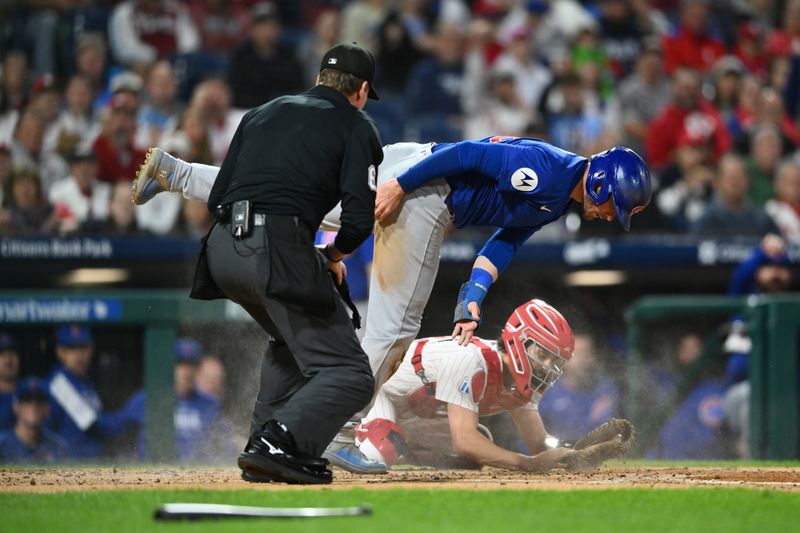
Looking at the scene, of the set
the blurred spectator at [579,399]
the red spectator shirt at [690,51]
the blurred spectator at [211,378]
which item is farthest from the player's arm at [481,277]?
the red spectator shirt at [690,51]

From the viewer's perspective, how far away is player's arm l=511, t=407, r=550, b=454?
645 centimetres

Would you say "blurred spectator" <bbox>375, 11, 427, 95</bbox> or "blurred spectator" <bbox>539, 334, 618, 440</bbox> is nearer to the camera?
"blurred spectator" <bbox>539, 334, 618, 440</bbox>

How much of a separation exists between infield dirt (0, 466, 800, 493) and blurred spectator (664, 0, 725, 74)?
7.69 metres

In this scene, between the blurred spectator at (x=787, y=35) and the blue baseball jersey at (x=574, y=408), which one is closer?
the blue baseball jersey at (x=574, y=408)

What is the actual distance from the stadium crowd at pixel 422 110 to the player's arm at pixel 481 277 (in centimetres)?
102

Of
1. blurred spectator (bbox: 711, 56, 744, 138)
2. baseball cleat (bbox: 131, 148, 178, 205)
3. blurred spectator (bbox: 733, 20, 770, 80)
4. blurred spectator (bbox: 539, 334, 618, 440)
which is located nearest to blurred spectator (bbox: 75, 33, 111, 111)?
blurred spectator (bbox: 539, 334, 618, 440)

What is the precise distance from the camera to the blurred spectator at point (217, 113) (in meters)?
10.4

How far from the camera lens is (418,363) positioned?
6.36 meters

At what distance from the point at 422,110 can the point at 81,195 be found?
384 centimetres

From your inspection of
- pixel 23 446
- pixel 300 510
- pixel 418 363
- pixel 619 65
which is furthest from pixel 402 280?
pixel 619 65

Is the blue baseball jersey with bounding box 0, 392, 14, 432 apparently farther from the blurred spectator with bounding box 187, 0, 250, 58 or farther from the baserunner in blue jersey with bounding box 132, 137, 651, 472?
the blurred spectator with bounding box 187, 0, 250, 58

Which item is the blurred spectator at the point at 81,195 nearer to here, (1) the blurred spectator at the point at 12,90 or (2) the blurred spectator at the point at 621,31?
(1) the blurred spectator at the point at 12,90

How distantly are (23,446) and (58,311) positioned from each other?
1019 mm

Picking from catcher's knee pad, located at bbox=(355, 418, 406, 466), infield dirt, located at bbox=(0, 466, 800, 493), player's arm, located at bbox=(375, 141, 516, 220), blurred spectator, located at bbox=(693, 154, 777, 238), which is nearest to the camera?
infield dirt, located at bbox=(0, 466, 800, 493)
